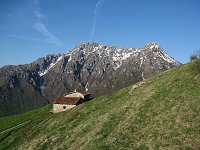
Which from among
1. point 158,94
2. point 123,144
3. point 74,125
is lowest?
point 123,144

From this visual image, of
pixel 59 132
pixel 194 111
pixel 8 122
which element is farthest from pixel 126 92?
pixel 8 122

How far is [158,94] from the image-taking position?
51.3m

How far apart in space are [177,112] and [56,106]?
64721 mm

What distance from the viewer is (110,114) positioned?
5203cm

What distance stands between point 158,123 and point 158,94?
394 inches

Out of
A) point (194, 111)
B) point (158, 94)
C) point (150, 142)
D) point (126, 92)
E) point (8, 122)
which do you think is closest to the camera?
point (150, 142)

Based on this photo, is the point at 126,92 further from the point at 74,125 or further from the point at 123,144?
the point at 123,144

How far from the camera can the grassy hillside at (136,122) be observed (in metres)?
38.9

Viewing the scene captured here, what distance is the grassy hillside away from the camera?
38938 millimetres

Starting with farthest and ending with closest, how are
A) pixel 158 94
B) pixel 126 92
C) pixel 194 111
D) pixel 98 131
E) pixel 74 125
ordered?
1. pixel 126 92
2. pixel 74 125
3. pixel 158 94
4. pixel 98 131
5. pixel 194 111

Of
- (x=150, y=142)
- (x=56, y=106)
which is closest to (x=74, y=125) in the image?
(x=150, y=142)

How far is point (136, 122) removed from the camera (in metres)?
44.7

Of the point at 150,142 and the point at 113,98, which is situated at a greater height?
the point at 113,98

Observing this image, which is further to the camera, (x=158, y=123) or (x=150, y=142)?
(x=158, y=123)
